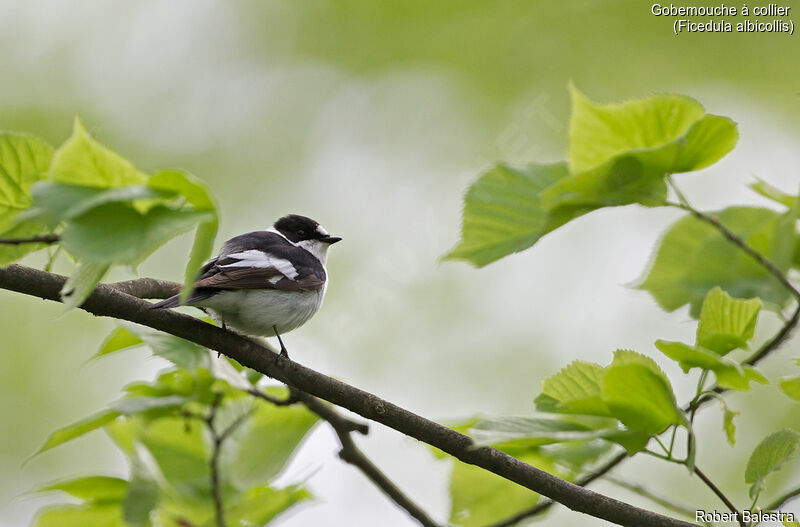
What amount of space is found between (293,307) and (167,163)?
3.63 m

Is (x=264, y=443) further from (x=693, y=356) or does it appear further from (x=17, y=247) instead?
(x=693, y=356)

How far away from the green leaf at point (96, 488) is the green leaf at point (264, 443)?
0.26m

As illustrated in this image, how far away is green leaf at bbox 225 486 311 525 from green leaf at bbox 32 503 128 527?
0.26 metres

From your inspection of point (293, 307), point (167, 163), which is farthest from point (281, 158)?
point (293, 307)

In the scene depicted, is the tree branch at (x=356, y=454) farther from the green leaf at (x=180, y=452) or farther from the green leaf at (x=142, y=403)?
the green leaf at (x=142, y=403)

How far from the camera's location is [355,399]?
1635 mm

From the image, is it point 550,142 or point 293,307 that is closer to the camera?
point 293,307

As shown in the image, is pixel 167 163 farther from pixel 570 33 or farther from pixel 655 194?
pixel 655 194

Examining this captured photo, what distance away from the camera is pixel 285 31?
635 cm

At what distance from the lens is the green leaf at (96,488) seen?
1.83m

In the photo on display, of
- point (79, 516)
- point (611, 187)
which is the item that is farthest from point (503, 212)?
point (79, 516)

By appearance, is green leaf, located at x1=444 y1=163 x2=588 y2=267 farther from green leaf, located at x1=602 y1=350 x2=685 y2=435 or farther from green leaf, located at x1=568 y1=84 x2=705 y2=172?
green leaf, located at x1=602 y1=350 x2=685 y2=435

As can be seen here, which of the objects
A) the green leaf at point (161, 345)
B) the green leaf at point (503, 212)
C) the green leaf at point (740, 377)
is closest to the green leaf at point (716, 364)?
the green leaf at point (740, 377)

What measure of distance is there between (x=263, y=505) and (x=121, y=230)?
1138 mm
